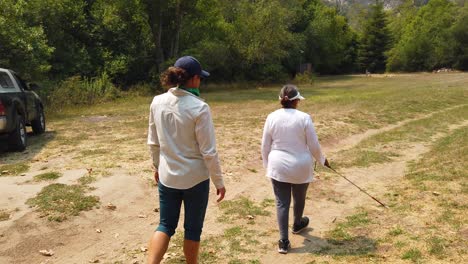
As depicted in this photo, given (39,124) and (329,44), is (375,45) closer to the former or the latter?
(329,44)

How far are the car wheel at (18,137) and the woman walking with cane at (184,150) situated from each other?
24.9ft

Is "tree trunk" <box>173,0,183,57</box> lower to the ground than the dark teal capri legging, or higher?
higher

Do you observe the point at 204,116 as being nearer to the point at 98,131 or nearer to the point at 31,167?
the point at 31,167

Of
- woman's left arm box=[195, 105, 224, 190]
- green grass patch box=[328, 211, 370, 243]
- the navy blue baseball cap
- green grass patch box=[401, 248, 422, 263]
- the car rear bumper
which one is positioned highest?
the navy blue baseball cap

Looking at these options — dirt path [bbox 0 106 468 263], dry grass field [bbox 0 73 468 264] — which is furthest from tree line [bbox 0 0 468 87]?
dirt path [bbox 0 106 468 263]

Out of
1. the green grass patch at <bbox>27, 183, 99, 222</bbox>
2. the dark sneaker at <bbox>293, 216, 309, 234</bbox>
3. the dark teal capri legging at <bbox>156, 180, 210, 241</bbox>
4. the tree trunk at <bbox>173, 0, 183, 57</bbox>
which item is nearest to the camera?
the dark teal capri legging at <bbox>156, 180, 210, 241</bbox>

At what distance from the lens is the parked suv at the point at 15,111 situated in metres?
9.75

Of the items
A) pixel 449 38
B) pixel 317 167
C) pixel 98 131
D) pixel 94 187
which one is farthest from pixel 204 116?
pixel 449 38

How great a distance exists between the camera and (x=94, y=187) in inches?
289

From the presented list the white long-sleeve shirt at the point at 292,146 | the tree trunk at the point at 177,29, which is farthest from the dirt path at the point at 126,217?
the tree trunk at the point at 177,29

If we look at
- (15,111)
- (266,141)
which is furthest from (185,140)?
(15,111)

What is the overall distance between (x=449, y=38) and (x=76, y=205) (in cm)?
7292

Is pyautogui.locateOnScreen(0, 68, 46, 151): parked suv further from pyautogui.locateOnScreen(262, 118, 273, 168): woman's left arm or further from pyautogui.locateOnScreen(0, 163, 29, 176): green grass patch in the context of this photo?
pyautogui.locateOnScreen(262, 118, 273, 168): woman's left arm

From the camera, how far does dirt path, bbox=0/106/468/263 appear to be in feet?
17.0
